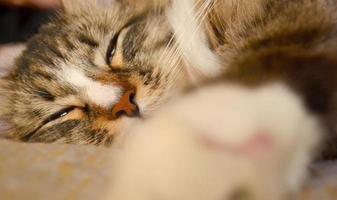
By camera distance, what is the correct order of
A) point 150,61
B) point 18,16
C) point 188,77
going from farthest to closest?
1. point 18,16
2. point 150,61
3. point 188,77

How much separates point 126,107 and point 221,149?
1.68 feet

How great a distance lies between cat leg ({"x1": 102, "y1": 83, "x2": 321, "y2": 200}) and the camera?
1.51 feet

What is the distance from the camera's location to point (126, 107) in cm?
97

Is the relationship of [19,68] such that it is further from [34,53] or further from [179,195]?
[179,195]

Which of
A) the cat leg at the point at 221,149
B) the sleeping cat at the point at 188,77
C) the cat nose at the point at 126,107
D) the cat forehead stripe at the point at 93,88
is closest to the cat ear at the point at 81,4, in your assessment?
the sleeping cat at the point at 188,77

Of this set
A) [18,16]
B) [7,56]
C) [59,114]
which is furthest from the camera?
[18,16]

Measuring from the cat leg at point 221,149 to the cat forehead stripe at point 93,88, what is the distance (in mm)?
468

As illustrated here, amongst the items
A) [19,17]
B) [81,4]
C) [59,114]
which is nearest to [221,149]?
[59,114]

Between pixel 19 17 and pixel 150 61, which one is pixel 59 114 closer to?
pixel 150 61

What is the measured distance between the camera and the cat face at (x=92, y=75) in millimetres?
985

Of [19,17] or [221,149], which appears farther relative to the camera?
[19,17]

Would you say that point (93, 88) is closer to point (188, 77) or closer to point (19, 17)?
point (188, 77)

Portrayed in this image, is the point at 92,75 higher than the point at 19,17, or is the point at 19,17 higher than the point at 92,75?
the point at 19,17

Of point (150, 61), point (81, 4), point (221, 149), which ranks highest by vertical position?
point (81, 4)
